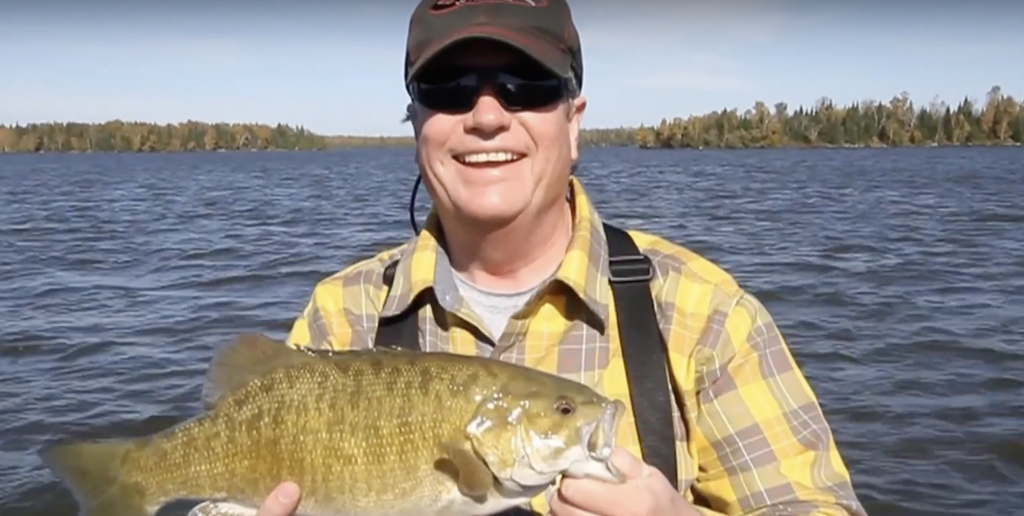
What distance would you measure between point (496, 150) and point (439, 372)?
2.64 feet

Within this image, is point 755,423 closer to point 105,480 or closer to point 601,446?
point 601,446

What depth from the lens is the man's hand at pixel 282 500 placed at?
9.73ft

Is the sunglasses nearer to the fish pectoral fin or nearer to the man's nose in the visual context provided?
the man's nose

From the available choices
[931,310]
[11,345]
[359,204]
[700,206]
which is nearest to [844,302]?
[931,310]

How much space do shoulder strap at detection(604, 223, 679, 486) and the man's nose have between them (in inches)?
24.5

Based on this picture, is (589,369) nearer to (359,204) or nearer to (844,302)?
(844,302)

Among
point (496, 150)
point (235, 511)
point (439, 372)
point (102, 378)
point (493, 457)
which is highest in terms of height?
point (496, 150)

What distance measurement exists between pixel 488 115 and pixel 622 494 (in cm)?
135

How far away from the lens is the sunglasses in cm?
342

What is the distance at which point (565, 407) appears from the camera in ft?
9.64

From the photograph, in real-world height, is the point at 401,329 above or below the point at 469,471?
above

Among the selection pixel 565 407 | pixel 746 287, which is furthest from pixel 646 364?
pixel 746 287

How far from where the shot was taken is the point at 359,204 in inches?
1316

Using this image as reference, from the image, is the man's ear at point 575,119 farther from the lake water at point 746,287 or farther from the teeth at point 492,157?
the lake water at point 746,287
